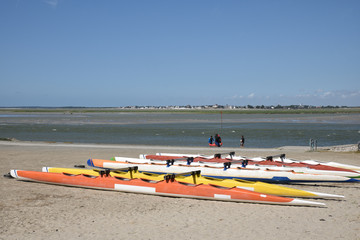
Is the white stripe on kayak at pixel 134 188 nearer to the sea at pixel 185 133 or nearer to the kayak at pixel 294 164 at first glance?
the kayak at pixel 294 164

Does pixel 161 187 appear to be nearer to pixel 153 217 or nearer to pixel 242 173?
pixel 153 217

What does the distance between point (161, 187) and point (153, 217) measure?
2.35 metres

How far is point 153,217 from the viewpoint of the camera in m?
9.66

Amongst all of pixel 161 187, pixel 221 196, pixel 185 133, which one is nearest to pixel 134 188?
pixel 161 187

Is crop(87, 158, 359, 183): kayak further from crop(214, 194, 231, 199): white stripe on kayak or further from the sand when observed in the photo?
crop(214, 194, 231, 199): white stripe on kayak

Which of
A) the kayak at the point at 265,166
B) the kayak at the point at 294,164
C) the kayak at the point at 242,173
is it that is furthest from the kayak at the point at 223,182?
the kayak at the point at 294,164

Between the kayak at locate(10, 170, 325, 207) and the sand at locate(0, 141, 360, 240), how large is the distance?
17 centimetres

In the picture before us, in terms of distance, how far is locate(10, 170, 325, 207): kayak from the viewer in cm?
1090

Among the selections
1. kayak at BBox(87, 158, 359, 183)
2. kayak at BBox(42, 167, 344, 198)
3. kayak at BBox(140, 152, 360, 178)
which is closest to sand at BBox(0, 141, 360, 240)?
kayak at BBox(87, 158, 359, 183)

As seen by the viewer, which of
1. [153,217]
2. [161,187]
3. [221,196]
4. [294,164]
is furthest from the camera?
[294,164]

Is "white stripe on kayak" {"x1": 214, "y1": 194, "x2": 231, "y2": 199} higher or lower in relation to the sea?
higher

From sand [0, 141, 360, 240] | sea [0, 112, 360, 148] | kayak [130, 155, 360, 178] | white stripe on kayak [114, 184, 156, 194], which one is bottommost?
sea [0, 112, 360, 148]

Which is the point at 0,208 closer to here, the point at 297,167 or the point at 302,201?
the point at 302,201

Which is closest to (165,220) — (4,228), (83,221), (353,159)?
(83,221)
